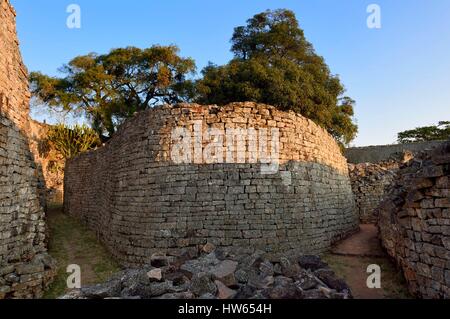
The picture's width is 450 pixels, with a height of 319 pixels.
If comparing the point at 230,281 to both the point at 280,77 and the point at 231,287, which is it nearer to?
the point at 231,287

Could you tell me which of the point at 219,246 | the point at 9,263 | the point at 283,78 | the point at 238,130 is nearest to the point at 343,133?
the point at 283,78

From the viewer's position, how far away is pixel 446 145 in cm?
525

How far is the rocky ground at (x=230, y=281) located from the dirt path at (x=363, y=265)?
6.29 feet

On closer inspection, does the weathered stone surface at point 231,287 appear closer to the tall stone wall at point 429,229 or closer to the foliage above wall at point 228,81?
the tall stone wall at point 429,229

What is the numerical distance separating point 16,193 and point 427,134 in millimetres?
37699

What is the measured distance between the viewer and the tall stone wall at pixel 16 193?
Result: 21.2 ft

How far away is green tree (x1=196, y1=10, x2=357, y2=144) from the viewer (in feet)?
55.6

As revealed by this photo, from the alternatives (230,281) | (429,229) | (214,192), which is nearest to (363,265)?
(429,229)

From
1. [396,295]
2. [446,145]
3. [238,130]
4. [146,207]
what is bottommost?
[396,295]

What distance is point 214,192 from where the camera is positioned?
8531 millimetres

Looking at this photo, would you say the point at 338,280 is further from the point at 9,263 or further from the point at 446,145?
the point at 9,263

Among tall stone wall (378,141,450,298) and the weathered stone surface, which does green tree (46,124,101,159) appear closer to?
the weathered stone surface

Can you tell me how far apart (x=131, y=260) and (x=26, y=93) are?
5.34m
